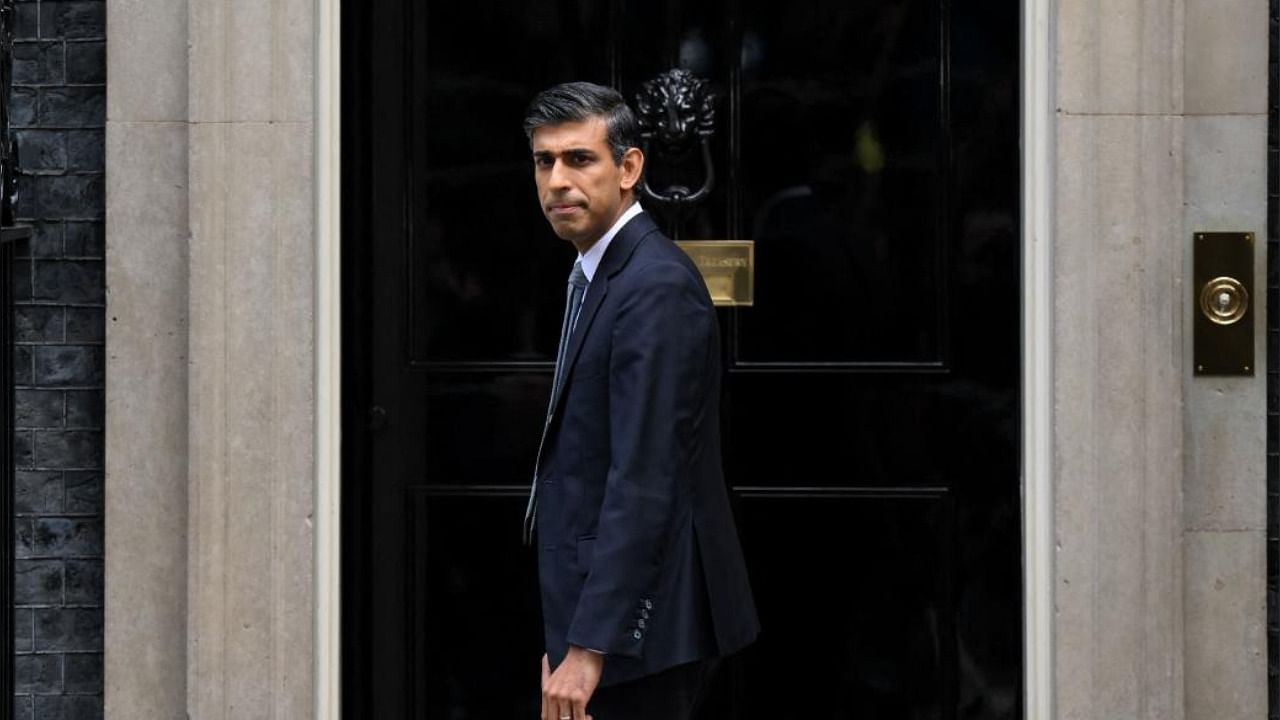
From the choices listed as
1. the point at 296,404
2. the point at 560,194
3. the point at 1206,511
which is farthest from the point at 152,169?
the point at 1206,511

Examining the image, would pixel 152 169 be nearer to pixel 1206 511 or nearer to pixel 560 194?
pixel 560 194

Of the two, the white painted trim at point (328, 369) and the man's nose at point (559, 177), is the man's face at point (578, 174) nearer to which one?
the man's nose at point (559, 177)

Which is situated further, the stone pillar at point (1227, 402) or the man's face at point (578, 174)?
the stone pillar at point (1227, 402)

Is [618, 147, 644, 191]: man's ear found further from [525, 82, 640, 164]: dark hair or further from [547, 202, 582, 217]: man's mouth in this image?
[547, 202, 582, 217]: man's mouth

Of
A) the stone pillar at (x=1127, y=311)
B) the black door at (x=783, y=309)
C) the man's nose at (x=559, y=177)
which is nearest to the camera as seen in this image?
the man's nose at (x=559, y=177)

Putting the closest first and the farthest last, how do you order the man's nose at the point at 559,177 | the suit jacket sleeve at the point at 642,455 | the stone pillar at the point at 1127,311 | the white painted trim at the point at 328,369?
the suit jacket sleeve at the point at 642,455
the man's nose at the point at 559,177
the stone pillar at the point at 1127,311
the white painted trim at the point at 328,369

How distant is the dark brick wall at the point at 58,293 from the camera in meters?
5.04

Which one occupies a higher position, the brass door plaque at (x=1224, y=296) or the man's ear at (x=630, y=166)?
the man's ear at (x=630, y=166)

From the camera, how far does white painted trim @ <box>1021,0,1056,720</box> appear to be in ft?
16.0

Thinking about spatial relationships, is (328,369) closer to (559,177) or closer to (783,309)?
(783,309)

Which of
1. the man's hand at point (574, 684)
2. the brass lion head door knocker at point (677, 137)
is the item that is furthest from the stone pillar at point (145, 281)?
the man's hand at point (574, 684)

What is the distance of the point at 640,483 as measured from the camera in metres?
3.43

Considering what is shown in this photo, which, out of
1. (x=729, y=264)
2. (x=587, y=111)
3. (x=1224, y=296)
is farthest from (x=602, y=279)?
(x=1224, y=296)

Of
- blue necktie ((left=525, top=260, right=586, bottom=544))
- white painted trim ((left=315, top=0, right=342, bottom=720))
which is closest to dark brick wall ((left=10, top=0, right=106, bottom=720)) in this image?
white painted trim ((left=315, top=0, right=342, bottom=720))
